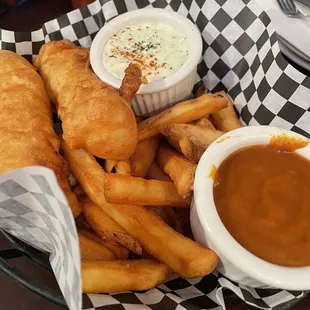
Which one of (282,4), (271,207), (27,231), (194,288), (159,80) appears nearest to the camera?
(271,207)

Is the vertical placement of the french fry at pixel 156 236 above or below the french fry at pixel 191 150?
below

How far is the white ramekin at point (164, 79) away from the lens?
1737mm

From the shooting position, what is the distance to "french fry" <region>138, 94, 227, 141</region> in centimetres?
162

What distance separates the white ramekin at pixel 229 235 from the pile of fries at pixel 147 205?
→ 2.2 inches

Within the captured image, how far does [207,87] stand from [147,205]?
2.57 ft

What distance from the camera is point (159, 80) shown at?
174cm

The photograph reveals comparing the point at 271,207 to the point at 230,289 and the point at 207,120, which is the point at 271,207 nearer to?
the point at 230,289

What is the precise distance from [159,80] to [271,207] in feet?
2.26

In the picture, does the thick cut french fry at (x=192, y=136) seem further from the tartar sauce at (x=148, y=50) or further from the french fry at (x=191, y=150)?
the tartar sauce at (x=148, y=50)

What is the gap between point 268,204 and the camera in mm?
1309

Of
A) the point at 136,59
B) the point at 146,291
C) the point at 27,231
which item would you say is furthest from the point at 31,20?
the point at 146,291

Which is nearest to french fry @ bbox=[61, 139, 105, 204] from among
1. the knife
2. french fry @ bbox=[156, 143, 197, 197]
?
french fry @ bbox=[156, 143, 197, 197]

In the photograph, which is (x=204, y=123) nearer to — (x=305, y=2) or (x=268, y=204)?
(x=268, y=204)

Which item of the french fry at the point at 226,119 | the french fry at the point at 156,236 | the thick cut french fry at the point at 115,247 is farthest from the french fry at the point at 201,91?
the thick cut french fry at the point at 115,247
